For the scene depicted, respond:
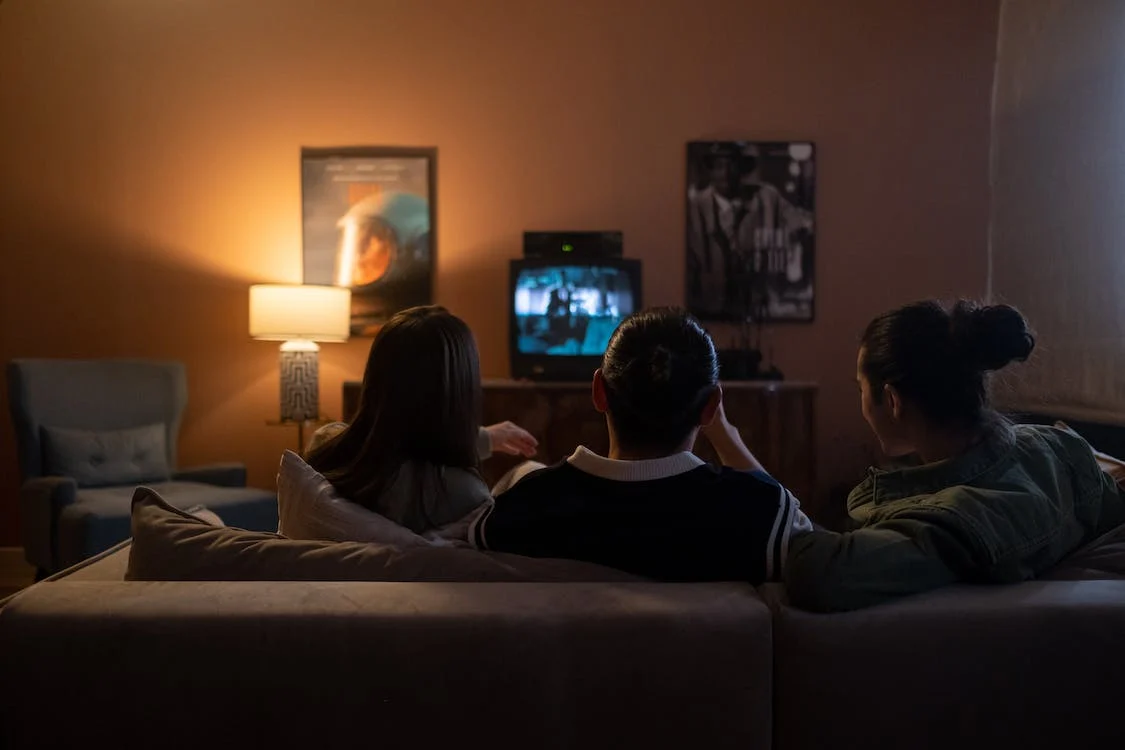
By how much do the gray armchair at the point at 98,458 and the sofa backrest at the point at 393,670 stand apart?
2.53m

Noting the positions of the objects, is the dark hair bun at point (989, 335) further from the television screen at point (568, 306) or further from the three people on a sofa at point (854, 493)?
the television screen at point (568, 306)

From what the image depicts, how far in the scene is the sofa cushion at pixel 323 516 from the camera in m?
1.33

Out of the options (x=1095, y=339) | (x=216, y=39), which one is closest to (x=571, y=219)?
(x=216, y=39)

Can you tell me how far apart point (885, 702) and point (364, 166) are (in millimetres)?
3938

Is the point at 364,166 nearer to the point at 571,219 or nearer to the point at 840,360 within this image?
the point at 571,219

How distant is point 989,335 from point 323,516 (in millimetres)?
930

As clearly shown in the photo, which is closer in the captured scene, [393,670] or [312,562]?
[393,670]

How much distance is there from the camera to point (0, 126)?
447 cm

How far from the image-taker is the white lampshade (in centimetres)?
405

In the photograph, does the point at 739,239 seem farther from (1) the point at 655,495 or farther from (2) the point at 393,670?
(2) the point at 393,670

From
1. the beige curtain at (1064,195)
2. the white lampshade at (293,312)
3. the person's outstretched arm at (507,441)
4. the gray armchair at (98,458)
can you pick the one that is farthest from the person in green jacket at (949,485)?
the white lampshade at (293,312)

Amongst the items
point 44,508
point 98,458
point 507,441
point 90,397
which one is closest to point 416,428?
point 507,441

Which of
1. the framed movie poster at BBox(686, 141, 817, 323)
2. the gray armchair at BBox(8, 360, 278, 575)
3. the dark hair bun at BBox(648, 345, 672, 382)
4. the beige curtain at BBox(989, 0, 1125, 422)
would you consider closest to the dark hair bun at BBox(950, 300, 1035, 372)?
the dark hair bun at BBox(648, 345, 672, 382)

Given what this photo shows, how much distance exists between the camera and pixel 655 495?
45.3 inches
